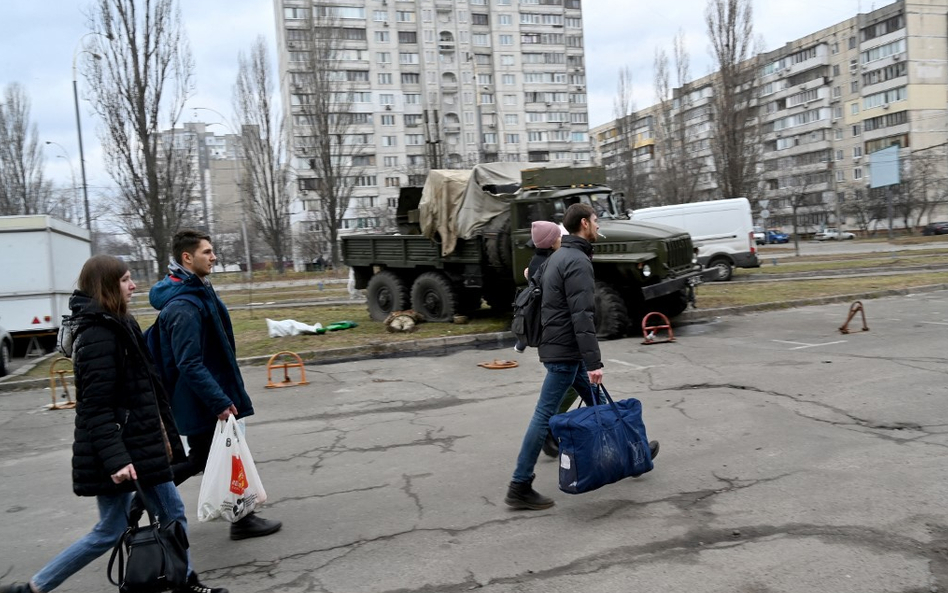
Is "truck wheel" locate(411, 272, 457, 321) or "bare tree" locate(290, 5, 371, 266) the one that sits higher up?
"bare tree" locate(290, 5, 371, 266)

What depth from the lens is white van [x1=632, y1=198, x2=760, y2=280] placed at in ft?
71.2

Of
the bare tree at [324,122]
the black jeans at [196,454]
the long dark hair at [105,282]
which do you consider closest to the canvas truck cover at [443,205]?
the black jeans at [196,454]

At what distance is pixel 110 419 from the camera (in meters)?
3.21

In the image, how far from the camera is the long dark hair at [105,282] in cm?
330

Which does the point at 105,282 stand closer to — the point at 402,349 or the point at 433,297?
the point at 402,349

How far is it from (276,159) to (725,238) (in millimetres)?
32024

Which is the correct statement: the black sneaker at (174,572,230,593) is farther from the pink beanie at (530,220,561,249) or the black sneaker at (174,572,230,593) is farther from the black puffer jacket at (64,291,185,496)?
the pink beanie at (530,220,561,249)

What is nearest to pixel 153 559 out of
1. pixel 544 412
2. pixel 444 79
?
pixel 544 412

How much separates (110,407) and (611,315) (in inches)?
366

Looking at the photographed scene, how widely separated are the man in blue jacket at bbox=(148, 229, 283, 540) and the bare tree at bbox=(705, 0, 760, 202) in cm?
2964

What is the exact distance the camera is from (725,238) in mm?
21922

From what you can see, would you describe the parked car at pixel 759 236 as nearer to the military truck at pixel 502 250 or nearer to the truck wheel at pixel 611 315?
the military truck at pixel 502 250

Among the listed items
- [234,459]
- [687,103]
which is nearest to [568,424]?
[234,459]

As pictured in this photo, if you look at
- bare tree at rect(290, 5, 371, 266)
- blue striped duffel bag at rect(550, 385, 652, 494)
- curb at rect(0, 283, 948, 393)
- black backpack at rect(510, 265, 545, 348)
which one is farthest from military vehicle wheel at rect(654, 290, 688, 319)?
bare tree at rect(290, 5, 371, 266)
